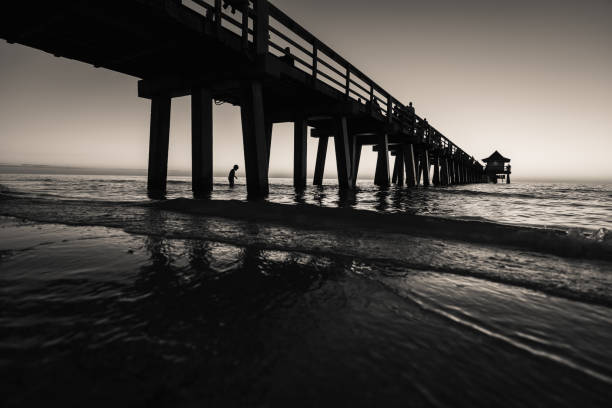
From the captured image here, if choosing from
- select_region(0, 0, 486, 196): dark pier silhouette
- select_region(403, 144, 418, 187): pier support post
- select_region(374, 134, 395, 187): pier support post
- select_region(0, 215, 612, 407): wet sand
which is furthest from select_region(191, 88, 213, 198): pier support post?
select_region(403, 144, 418, 187): pier support post

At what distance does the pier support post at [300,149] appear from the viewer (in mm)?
12961

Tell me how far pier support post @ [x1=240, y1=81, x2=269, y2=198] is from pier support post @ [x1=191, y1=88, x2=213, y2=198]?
1180mm

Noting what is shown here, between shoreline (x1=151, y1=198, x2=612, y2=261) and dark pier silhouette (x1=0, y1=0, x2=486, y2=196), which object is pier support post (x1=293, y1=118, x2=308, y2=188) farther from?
shoreline (x1=151, y1=198, x2=612, y2=261)

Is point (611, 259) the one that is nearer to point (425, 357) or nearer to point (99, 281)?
point (425, 357)

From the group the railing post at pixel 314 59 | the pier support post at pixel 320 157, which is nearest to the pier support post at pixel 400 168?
the pier support post at pixel 320 157

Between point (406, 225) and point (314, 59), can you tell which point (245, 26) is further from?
point (406, 225)

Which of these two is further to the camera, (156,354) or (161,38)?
(161,38)

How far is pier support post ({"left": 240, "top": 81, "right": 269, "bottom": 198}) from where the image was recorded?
26.2 ft

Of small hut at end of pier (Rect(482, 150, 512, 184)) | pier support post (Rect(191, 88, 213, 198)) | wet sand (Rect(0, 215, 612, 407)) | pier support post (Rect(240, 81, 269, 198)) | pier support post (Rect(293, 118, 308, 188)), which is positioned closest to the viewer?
wet sand (Rect(0, 215, 612, 407))

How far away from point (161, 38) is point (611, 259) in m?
8.37

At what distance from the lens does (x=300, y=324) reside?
1374 millimetres

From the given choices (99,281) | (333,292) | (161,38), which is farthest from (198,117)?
(333,292)

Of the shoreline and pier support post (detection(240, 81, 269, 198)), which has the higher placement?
pier support post (detection(240, 81, 269, 198))

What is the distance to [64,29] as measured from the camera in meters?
6.28
